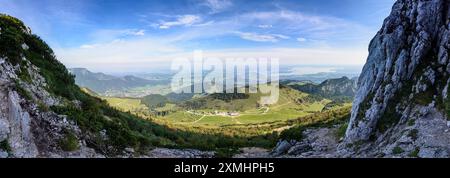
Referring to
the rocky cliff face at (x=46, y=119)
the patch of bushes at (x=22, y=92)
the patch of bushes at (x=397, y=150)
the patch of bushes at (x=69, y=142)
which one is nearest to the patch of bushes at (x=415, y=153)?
the patch of bushes at (x=397, y=150)

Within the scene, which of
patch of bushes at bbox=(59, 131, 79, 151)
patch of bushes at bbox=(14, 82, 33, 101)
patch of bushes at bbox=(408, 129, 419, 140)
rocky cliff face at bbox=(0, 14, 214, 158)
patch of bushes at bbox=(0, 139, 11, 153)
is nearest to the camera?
patch of bushes at bbox=(0, 139, 11, 153)

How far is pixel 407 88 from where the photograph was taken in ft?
98.2

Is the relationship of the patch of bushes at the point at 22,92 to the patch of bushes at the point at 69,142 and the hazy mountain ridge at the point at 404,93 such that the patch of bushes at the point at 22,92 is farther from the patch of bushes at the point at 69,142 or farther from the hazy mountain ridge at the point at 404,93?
the hazy mountain ridge at the point at 404,93

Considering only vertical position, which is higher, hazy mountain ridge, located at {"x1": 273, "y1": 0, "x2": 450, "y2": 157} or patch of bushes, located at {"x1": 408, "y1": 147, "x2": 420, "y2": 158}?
hazy mountain ridge, located at {"x1": 273, "y1": 0, "x2": 450, "y2": 157}

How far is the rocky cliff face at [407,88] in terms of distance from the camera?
980 inches

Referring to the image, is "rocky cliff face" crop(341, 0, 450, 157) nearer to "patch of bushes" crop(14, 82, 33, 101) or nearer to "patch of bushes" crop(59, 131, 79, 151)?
"patch of bushes" crop(59, 131, 79, 151)

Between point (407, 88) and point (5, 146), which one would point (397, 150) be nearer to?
point (407, 88)

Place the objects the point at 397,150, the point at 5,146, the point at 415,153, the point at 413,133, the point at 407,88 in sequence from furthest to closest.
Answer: the point at 407,88 → the point at 413,133 → the point at 397,150 → the point at 415,153 → the point at 5,146

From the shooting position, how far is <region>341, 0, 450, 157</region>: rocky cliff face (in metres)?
24.9

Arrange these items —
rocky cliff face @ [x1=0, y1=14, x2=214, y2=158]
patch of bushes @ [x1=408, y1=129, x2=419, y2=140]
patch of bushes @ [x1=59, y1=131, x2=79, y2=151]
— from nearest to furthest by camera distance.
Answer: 1. rocky cliff face @ [x1=0, y1=14, x2=214, y2=158]
2. patch of bushes @ [x1=408, y1=129, x2=419, y2=140]
3. patch of bushes @ [x1=59, y1=131, x2=79, y2=151]

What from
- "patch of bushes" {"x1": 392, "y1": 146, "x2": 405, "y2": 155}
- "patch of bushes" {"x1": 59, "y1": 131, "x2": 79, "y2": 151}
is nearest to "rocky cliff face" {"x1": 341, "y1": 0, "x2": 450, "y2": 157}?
"patch of bushes" {"x1": 392, "y1": 146, "x2": 405, "y2": 155}

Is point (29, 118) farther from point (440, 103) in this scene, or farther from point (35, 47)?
point (440, 103)

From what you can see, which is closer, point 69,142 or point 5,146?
point 5,146

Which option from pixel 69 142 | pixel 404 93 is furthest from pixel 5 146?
pixel 404 93
